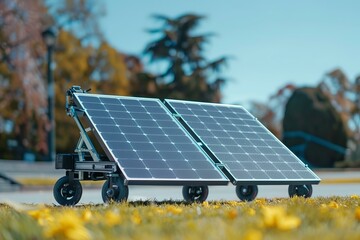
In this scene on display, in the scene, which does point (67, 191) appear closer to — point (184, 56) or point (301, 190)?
point (301, 190)

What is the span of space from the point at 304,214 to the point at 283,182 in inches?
209

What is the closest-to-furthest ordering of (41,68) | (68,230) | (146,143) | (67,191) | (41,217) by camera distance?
(68,230), (41,217), (146,143), (67,191), (41,68)

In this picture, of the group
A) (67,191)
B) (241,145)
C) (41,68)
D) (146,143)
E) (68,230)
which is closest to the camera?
(68,230)

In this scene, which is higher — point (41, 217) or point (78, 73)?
point (78, 73)

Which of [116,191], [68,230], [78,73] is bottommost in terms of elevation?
[116,191]

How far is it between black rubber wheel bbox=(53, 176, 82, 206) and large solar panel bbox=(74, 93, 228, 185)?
1069 millimetres

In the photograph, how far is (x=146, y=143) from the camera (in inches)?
377

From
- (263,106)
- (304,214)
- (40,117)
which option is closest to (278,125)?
(263,106)

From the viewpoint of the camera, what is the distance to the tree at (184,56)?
2007 inches

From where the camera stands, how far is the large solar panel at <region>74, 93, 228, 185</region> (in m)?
8.90

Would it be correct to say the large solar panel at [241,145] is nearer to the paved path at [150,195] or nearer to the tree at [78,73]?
the paved path at [150,195]

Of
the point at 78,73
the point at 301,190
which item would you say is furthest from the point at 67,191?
the point at 78,73

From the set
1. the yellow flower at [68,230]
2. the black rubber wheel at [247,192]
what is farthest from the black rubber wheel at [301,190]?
the yellow flower at [68,230]

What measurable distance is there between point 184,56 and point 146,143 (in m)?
43.0
